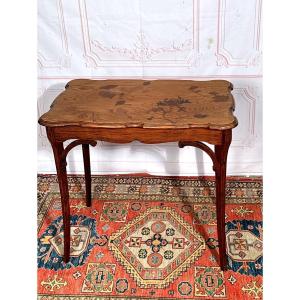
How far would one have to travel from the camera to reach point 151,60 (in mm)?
2955

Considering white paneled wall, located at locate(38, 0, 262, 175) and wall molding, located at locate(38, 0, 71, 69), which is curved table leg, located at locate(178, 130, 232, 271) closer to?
white paneled wall, located at locate(38, 0, 262, 175)

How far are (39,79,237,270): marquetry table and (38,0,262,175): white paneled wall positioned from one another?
1.48 ft

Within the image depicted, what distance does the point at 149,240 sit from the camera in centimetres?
267

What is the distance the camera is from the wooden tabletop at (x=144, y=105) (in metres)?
2.08

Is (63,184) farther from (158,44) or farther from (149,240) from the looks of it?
(158,44)

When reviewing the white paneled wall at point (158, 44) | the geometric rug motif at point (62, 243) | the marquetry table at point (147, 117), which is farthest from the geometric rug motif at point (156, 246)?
the white paneled wall at point (158, 44)

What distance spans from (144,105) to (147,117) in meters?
0.15

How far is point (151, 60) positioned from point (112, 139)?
997 mm

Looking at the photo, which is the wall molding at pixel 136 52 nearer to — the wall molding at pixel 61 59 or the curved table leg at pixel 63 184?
the wall molding at pixel 61 59

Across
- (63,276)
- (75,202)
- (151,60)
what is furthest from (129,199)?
(151,60)

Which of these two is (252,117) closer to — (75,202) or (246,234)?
(246,234)

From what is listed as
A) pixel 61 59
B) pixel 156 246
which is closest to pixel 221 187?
pixel 156 246

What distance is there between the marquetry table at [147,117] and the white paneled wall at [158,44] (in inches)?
17.7

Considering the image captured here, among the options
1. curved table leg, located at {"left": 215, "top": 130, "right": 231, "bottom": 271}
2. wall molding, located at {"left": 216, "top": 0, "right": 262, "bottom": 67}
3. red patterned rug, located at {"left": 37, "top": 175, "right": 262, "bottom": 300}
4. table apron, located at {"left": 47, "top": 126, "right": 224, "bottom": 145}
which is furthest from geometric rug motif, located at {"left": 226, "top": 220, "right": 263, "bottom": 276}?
wall molding, located at {"left": 216, "top": 0, "right": 262, "bottom": 67}
